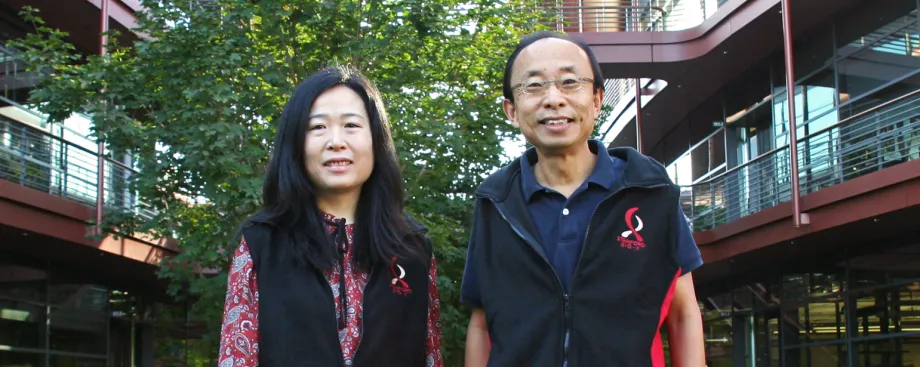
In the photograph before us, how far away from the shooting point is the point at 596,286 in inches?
129

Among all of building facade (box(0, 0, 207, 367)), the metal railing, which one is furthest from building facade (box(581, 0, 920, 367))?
building facade (box(0, 0, 207, 367))

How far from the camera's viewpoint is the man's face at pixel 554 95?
3.45 m

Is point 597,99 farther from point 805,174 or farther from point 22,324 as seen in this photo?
point 22,324

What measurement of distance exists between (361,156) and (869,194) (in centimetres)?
1206

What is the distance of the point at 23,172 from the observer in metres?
15.6

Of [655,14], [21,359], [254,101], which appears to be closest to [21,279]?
[21,359]

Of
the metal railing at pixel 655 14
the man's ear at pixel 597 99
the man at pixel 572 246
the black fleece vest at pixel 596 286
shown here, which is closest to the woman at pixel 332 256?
the man at pixel 572 246

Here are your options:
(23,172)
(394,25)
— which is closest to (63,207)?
(23,172)

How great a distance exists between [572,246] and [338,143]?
32.3 inches

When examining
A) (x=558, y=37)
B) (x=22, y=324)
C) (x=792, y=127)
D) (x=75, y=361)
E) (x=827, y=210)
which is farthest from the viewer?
(x=75, y=361)

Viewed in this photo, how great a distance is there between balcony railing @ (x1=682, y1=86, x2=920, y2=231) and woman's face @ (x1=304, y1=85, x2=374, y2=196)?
36.2 feet

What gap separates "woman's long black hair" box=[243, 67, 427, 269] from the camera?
3.64m

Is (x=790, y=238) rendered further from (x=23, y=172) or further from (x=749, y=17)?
(x=23, y=172)

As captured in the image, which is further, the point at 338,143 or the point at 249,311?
the point at 338,143
